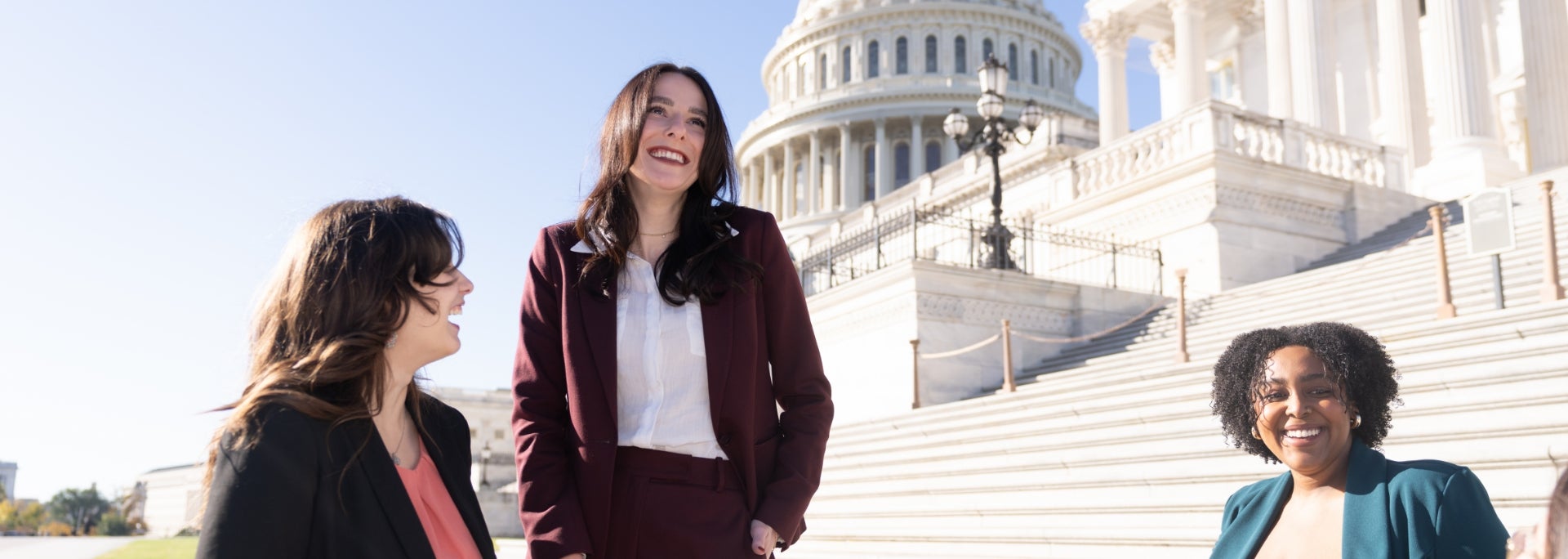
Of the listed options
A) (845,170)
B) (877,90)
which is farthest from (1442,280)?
(877,90)

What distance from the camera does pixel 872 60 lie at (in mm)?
81500

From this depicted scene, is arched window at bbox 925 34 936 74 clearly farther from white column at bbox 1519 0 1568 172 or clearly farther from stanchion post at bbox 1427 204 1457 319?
stanchion post at bbox 1427 204 1457 319

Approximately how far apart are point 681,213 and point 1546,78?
22399mm

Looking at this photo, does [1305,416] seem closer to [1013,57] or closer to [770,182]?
[770,182]

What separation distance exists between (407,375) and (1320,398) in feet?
7.39

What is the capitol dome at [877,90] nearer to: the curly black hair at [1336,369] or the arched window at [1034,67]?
the arched window at [1034,67]

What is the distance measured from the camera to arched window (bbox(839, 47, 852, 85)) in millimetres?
81625

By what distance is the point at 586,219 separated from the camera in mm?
3195

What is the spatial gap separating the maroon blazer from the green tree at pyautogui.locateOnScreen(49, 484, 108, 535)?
42.1 metres

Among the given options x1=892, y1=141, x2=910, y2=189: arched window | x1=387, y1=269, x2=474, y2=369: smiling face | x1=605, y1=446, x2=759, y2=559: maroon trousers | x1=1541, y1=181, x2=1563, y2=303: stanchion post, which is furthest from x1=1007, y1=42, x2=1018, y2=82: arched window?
x1=387, y1=269, x2=474, y2=369: smiling face

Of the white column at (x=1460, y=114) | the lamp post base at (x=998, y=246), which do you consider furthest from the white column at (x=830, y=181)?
the lamp post base at (x=998, y=246)

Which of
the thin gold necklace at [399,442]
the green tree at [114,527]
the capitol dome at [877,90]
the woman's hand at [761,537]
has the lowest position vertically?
the green tree at [114,527]

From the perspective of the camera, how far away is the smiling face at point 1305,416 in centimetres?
323

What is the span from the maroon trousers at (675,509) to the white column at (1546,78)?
2171 cm
